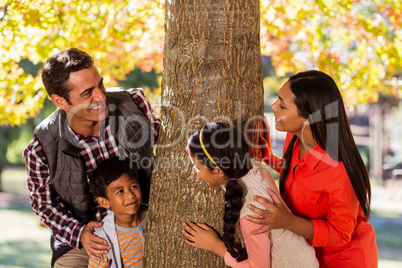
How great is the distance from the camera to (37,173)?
284cm

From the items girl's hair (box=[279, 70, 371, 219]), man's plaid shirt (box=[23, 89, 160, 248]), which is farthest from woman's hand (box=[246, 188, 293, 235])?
man's plaid shirt (box=[23, 89, 160, 248])

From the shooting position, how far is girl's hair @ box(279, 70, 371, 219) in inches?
95.0

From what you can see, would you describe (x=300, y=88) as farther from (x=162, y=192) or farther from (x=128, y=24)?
(x=128, y=24)

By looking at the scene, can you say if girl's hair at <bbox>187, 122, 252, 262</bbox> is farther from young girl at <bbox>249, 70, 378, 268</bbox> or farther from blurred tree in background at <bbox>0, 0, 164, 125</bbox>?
blurred tree in background at <bbox>0, 0, 164, 125</bbox>

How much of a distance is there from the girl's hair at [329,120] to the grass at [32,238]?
Result: 6.35 metres

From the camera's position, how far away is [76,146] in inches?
113

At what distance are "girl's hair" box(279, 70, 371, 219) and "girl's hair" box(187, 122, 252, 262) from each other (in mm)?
Answer: 432

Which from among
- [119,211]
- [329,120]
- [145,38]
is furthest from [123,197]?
[145,38]

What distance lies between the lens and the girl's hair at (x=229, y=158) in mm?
2281

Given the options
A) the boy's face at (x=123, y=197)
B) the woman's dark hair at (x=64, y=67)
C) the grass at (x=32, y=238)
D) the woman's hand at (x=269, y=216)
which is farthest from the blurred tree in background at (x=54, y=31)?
the grass at (x=32, y=238)

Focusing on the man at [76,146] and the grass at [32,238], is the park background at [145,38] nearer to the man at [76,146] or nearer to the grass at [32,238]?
the grass at [32,238]

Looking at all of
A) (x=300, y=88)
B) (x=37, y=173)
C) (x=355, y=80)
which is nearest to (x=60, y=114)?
(x=37, y=173)

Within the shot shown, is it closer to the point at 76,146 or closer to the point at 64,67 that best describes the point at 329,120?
the point at 76,146

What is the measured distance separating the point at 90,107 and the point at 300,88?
1.35 meters
